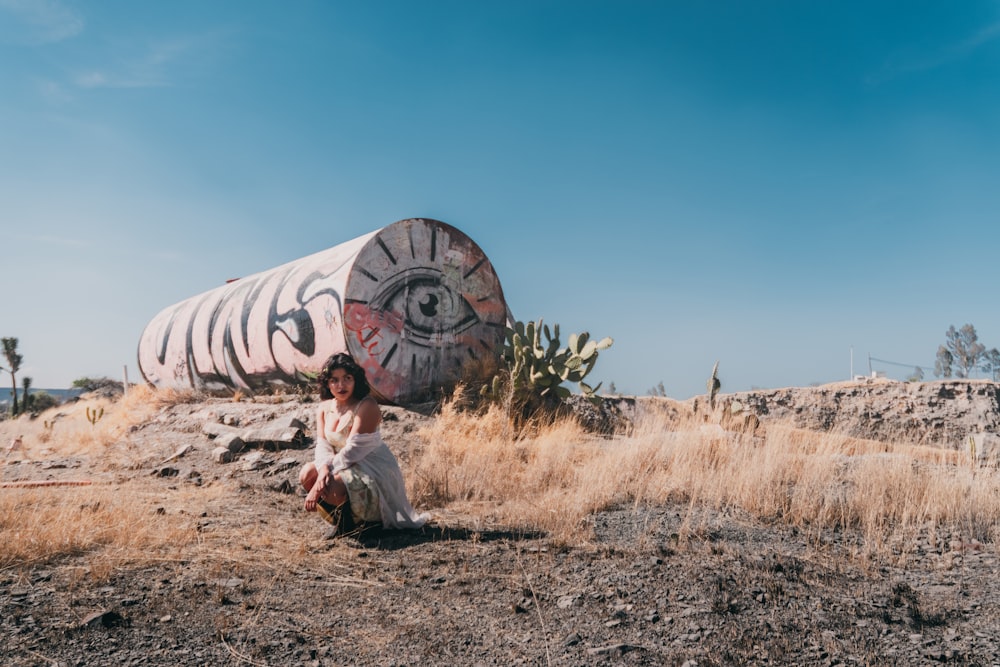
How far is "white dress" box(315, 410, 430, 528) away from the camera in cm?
433

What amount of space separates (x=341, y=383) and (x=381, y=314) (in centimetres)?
453

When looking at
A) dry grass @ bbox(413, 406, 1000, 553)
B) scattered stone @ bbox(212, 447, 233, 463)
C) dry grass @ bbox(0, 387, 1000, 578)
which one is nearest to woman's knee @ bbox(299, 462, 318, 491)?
dry grass @ bbox(0, 387, 1000, 578)

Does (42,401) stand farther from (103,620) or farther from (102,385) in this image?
(103,620)

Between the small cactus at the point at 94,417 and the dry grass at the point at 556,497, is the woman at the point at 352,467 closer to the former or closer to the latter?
the dry grass at the point at 556,497

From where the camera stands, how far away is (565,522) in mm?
4547

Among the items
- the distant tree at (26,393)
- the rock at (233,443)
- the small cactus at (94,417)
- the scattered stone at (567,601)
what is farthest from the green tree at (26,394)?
the scattered stone at (567,601)

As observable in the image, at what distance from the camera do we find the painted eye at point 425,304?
29.6 ft

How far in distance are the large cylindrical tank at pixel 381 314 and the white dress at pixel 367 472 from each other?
4031 millimetres

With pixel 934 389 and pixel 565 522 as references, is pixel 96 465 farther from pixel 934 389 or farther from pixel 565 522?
pixel 934 389

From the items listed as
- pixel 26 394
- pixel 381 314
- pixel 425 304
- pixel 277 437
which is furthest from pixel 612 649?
pixel 26 394

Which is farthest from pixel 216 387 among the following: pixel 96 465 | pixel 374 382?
pixel 374 382

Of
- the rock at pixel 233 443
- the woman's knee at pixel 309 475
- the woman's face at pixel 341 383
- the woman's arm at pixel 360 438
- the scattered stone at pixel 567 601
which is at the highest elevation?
the woman's face at pixel 341 383

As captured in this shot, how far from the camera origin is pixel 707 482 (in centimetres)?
548

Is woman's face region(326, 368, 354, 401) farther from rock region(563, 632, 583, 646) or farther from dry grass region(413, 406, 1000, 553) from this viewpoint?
rock region(563, 632, 583, 646)
